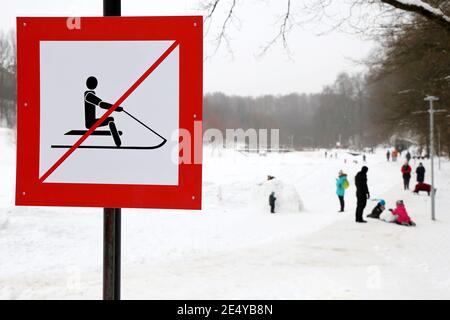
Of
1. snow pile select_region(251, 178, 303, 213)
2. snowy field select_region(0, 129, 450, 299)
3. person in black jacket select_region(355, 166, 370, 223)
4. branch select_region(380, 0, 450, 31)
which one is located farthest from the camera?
snow pile select_region(251, 178, 303, 213)

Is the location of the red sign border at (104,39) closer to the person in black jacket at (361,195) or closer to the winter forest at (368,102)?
the winter forest at (368,102)

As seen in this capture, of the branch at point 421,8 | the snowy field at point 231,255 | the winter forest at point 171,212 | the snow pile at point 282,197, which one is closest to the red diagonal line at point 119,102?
the winter forest at point 171,212

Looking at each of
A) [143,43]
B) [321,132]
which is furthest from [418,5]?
[321,132]

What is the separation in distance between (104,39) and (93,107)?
0.34 m

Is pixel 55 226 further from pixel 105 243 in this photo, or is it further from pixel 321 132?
pixel 321 132

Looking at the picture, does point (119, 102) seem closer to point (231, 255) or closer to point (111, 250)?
point (111, 250)

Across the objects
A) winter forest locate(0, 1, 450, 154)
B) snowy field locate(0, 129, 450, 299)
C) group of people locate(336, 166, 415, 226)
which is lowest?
snowy field locate(0, 129, 450, 299)

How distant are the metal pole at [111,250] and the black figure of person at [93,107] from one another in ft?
1.15

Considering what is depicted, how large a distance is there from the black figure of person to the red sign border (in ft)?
0.72

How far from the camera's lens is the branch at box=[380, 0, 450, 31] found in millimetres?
4906

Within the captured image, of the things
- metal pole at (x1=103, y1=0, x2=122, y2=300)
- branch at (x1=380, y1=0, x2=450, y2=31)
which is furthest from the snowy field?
branch at (x1=380, y1=0, x2=450, y2=31)

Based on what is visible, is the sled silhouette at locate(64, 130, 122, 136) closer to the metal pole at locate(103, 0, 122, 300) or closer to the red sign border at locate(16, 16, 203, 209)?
the red sign border at locate(16, 16, 203, 209)

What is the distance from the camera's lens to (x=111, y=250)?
1.88 metres

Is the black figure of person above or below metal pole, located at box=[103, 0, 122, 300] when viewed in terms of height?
above
